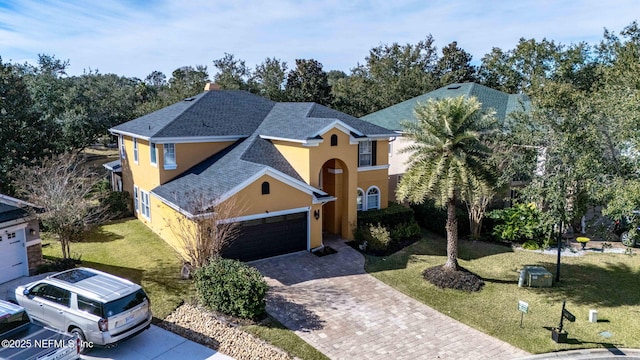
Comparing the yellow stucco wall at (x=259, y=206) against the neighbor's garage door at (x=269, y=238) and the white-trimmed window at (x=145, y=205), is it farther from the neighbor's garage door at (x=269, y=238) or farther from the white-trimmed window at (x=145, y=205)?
the white-trimmed window at (x=145, y=205)

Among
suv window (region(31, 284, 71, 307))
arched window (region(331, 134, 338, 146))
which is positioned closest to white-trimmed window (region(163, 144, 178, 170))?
arched window (region(331, 134, 338, 146))

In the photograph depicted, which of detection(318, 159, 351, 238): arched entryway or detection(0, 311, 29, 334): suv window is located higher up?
detection(318, 159, 351, 238): arched entryway

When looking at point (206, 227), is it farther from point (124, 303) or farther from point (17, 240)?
Answer: point (17, 240)

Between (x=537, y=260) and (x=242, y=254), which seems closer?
(x=242, y=254)

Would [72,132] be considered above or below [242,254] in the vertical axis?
above

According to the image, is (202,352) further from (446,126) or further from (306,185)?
(446,126)

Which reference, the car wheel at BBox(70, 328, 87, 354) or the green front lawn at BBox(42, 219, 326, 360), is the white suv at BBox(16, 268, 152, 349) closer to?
the car wheel at BBox(70, 328, 87, 354)

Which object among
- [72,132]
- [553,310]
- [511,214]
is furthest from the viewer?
[72,132]

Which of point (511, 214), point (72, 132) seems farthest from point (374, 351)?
point (72, 132)
